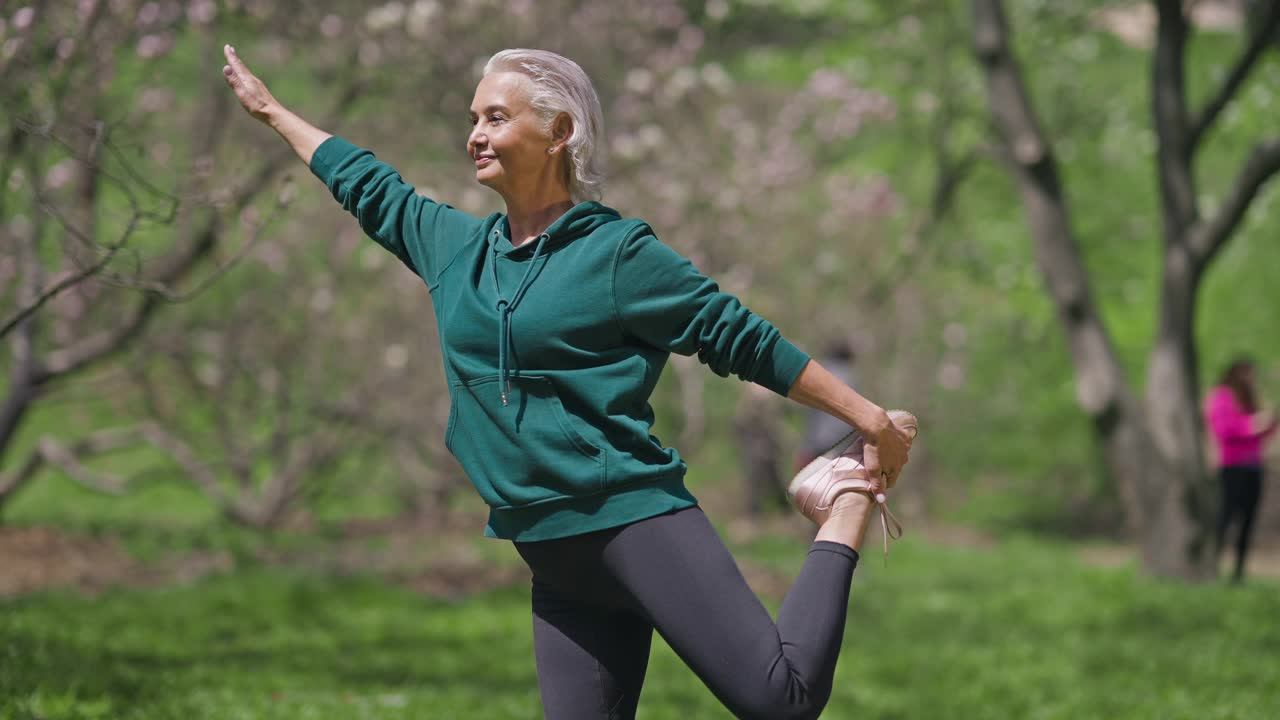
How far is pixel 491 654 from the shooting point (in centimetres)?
741

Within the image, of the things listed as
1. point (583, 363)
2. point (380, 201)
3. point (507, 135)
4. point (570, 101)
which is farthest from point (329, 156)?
point (583, 363)

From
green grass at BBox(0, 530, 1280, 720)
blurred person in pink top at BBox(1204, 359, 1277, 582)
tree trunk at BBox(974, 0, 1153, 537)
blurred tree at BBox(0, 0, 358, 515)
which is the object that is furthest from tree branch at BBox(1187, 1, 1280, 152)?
blurred tree at BBox(0, 0, 358, 515)

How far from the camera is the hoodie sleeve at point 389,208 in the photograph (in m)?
2.96

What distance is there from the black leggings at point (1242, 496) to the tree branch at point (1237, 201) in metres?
2.18

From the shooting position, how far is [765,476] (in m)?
18.9

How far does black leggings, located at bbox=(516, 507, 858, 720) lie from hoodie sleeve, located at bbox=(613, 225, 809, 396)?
1.07 feet

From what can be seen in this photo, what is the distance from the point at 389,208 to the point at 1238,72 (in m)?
9.15

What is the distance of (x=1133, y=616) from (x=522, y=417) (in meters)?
7.14

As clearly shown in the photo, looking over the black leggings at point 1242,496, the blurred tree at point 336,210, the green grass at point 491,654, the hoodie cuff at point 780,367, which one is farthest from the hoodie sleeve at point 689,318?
the black leggings at point 1242,496

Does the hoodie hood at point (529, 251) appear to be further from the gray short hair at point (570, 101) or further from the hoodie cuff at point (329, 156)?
the hoodie cuff at point (329, 156)

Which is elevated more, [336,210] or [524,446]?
[336,210]

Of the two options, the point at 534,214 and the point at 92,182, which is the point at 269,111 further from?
the point at 92,182

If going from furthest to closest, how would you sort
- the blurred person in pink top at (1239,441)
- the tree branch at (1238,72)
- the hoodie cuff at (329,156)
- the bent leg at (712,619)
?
the blurred person in pink top at (1239,441) < the tree branch at (1238,72) < the hoodie cuff at (329,156) < the bent leg at (712,619)

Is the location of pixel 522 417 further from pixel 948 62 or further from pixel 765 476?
pixel 765 476
